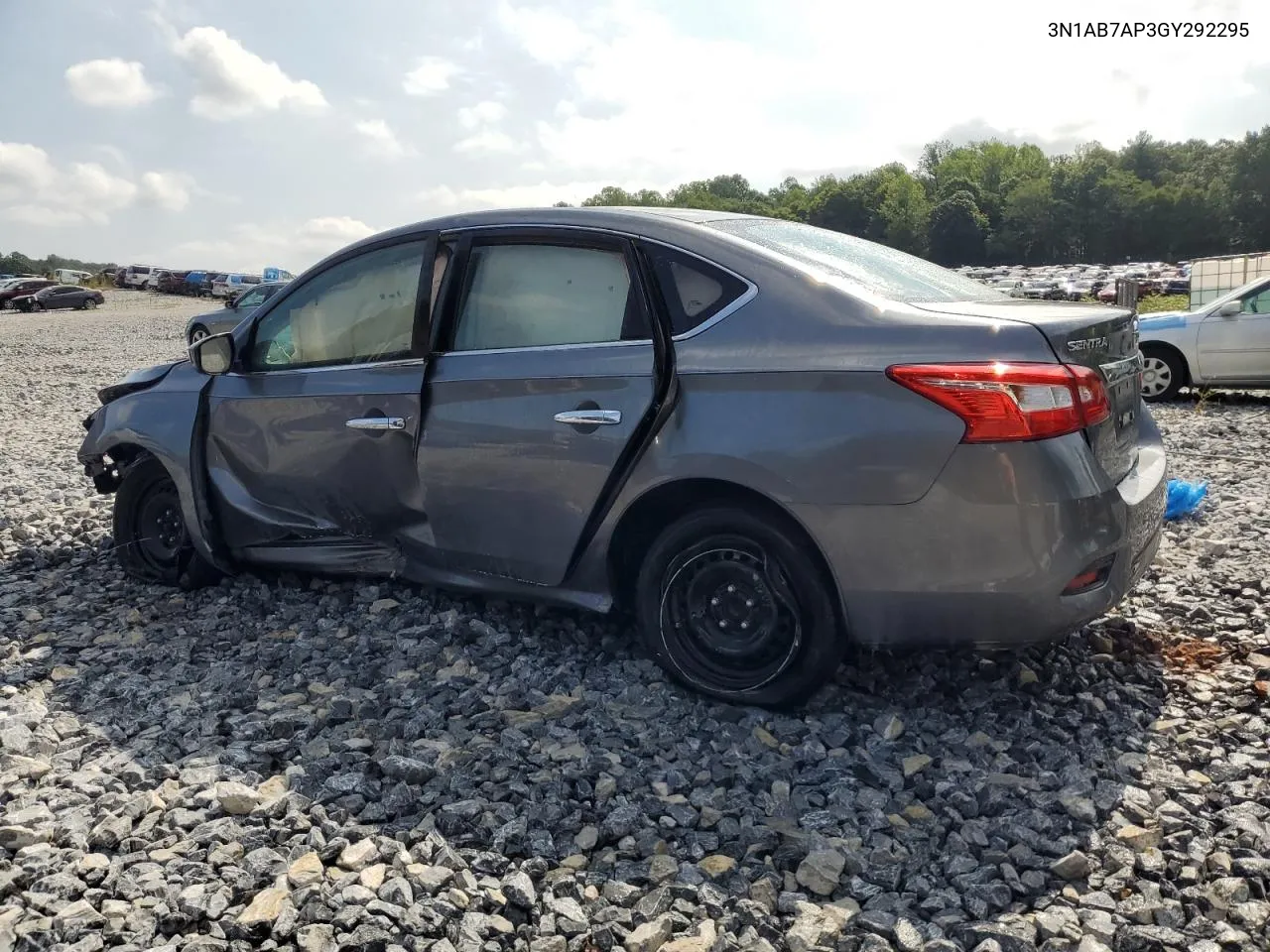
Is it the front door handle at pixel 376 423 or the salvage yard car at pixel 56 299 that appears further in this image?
the salvage yard car at pixel 56 299

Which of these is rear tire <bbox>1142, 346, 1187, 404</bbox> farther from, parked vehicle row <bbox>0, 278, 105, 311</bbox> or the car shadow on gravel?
parked vehicle row <bbox>0, 278, 105, 311</bbox>

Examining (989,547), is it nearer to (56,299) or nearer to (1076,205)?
(56,299)

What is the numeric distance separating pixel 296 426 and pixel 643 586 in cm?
183

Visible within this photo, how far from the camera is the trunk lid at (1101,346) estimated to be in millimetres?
3223

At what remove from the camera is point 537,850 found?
291cm

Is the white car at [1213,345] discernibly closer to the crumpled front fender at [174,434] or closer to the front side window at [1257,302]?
the front side window at [1257,302]

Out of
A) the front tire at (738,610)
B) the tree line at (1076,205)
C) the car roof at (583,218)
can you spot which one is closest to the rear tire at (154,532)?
the car roof at (583,218)

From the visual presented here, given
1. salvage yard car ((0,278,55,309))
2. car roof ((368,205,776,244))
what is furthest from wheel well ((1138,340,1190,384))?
salvage yard car ((0,278,55,309))

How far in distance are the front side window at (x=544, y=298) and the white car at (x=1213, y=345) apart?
9.01 meters

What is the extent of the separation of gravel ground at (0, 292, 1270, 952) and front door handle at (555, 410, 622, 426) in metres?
1.00

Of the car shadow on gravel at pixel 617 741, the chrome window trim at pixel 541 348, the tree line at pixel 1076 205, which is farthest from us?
the tree line at pixel 1076 205

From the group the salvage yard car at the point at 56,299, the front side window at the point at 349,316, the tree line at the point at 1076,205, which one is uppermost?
the tree line at the point at 1076,205

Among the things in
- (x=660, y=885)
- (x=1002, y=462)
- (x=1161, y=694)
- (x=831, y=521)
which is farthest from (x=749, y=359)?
(x=1161, y=694)

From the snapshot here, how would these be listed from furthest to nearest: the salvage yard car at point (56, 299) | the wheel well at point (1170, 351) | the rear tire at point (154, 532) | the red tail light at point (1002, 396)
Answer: the salvage yard car at point (56, 299) → the wheel well at point (1170, 351) → the rear tire at point (154, 532) → the red tail light at point (1002, 396)
